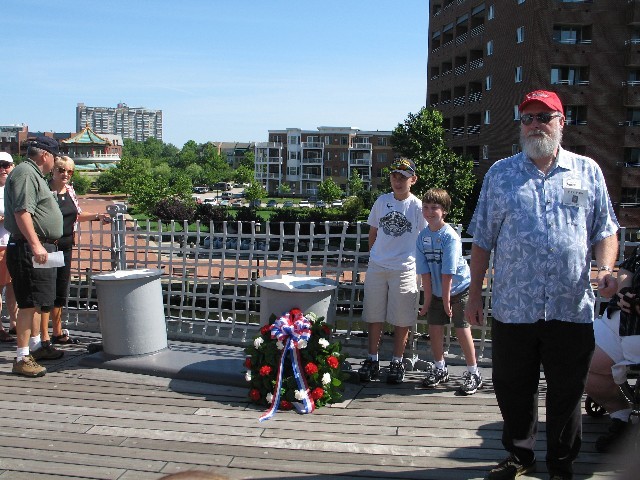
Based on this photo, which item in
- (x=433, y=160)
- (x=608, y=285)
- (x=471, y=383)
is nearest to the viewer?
(x=608, y=285)

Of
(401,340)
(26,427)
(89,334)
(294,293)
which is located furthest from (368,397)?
(89,334)

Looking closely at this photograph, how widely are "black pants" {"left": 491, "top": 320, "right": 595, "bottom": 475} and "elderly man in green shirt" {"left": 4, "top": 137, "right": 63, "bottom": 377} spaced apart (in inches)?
139

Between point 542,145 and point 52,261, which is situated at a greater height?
point 542,145

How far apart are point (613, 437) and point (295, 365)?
2.09 metres

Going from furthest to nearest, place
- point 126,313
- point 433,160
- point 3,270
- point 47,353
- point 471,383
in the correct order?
point 433,160, point 3,270, point 47,353, point 126,313, point 471,383

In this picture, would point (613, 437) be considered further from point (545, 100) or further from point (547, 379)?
point (545, 100)

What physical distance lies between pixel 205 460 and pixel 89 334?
350 cm

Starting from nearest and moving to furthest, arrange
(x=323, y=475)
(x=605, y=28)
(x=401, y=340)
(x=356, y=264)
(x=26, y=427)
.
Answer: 1. (x=323, y=475)
2. (x=26, y=427)
3. (x=401, y=340)
4. (x=356, y=264)
5. (x=605, y=28)

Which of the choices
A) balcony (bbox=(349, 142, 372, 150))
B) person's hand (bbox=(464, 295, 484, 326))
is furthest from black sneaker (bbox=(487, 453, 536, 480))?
balcony (bbox=(349, 142, 372, 150))

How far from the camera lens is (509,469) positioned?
329 centimetres

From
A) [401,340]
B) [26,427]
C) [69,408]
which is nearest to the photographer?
[26,427]

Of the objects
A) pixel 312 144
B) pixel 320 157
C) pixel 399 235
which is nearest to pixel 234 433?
pixel 399 235

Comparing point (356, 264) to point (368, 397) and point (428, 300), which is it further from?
point (368, 397)

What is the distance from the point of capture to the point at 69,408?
4.51 metres
